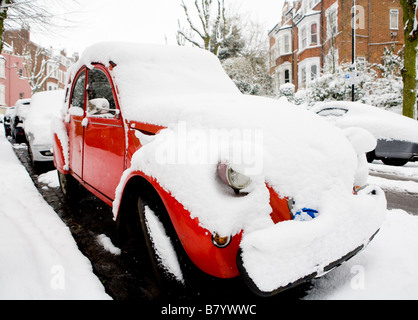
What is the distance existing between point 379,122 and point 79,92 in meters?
6.53

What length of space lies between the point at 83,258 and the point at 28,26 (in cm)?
935

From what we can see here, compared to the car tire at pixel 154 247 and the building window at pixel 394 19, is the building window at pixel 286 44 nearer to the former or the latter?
the building window at pixel 394 19

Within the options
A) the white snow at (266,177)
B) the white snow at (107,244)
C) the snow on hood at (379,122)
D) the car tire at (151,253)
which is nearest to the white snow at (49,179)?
the white snow at (107,244)

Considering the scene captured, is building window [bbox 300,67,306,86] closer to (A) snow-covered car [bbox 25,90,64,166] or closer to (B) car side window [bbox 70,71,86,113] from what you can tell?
(A) snow-covered car [bbox 25,90,64,166]

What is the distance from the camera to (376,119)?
273 inches

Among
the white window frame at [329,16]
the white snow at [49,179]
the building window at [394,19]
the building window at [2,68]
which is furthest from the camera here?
the building window at [2,68]

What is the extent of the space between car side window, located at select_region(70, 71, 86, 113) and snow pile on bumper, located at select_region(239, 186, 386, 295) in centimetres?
282

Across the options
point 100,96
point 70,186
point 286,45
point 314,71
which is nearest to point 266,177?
point 100,96

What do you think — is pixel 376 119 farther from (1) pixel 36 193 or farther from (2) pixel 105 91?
(1) pixel 36 193

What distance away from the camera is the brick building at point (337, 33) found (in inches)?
832

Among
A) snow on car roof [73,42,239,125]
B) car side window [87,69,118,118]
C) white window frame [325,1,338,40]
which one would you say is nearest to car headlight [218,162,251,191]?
snow on car roof [73,42,239,125]

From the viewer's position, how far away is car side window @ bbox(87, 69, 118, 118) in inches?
105

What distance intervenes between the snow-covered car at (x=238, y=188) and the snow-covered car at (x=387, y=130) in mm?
5198
